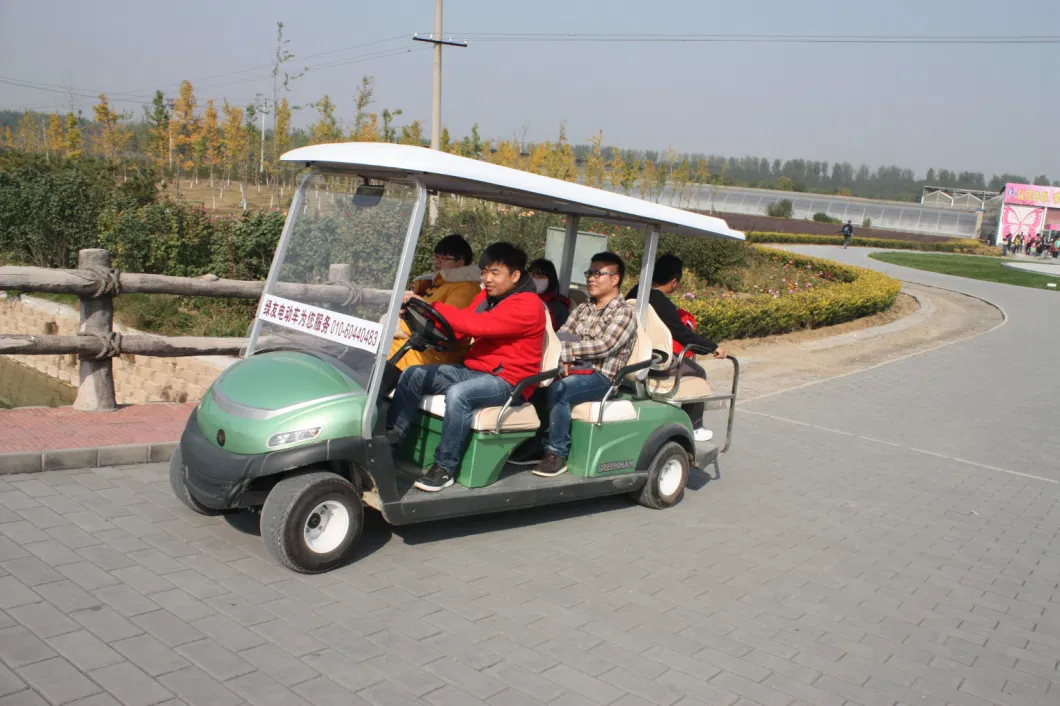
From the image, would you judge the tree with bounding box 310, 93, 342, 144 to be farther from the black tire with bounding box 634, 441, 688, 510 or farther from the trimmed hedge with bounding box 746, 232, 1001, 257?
the trimmed hedge with bounding box 746, 232, 1001, 257

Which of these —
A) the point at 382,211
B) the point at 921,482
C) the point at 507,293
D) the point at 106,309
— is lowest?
the point at 921,482

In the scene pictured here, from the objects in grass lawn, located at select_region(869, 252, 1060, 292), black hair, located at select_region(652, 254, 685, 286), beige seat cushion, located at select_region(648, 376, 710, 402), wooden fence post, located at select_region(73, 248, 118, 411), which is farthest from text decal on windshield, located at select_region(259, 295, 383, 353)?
grass lawn, located at select_region(869, 252, 1060, 292)

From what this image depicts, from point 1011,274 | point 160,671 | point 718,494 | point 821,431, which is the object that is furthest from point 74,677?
point 1011,274

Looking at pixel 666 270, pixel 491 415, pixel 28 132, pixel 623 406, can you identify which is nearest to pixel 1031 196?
pixel 28 132

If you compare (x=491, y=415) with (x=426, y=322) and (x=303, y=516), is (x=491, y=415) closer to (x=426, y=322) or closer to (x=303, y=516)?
(x=426, y=322)

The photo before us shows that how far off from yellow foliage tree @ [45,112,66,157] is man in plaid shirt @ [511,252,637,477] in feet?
92.0

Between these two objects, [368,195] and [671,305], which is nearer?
[368,195]

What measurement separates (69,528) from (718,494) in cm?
418

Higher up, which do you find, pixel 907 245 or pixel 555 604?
pixel 907 245

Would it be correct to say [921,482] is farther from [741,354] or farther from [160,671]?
[160,671]

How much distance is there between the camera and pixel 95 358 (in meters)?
6.52

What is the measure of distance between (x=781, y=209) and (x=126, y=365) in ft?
167

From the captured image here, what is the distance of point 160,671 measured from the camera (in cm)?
340

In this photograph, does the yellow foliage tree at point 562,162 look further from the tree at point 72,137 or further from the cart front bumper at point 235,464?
the cart front bumper at point 235,464
